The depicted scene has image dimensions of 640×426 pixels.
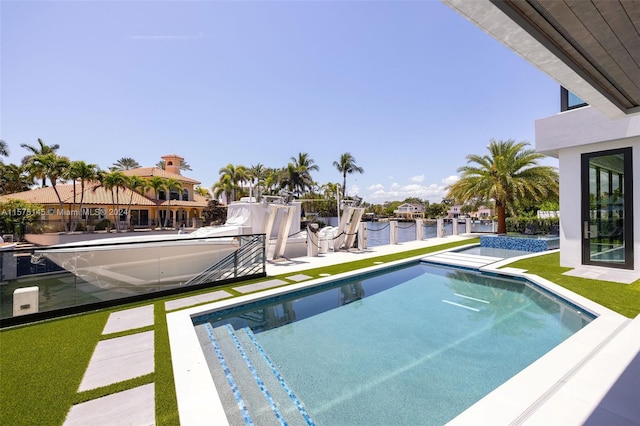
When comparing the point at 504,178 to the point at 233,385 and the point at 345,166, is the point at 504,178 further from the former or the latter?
the point at 345,166

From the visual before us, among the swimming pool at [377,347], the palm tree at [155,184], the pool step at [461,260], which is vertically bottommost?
the swimming pool at [377,347]

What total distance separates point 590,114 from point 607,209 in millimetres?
2630

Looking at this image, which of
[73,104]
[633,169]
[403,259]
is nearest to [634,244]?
[633,169]

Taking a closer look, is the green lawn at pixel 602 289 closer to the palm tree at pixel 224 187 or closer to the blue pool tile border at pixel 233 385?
the blue pool tile border at pixel 233 385

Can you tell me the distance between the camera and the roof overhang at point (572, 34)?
1.94 meters

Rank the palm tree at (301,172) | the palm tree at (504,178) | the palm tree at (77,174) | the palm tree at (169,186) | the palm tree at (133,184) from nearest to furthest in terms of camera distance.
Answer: the palm tree at (504,178)
the palm tree at (77,174)
the palm tree at (133,184)
the palm tree at (169,186)
the palm tree at (301,172)

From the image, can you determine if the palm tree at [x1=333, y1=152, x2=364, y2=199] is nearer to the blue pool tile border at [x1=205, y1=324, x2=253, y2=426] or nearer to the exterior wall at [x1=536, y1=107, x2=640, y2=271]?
the exterior wall at [x1=536, y1=107, x2=640, y2=271]

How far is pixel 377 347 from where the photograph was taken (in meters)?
4.24

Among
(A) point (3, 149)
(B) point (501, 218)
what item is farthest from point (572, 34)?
(A) point (3, 149)

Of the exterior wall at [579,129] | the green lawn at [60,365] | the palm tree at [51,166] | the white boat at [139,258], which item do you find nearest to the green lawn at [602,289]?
the green lawn at [60,365]

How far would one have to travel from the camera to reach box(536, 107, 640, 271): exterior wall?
6.87 meters

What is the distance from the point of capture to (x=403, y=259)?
1039cm

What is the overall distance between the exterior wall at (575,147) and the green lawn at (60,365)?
251 centimetres

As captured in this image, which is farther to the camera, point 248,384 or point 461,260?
point 461,260
